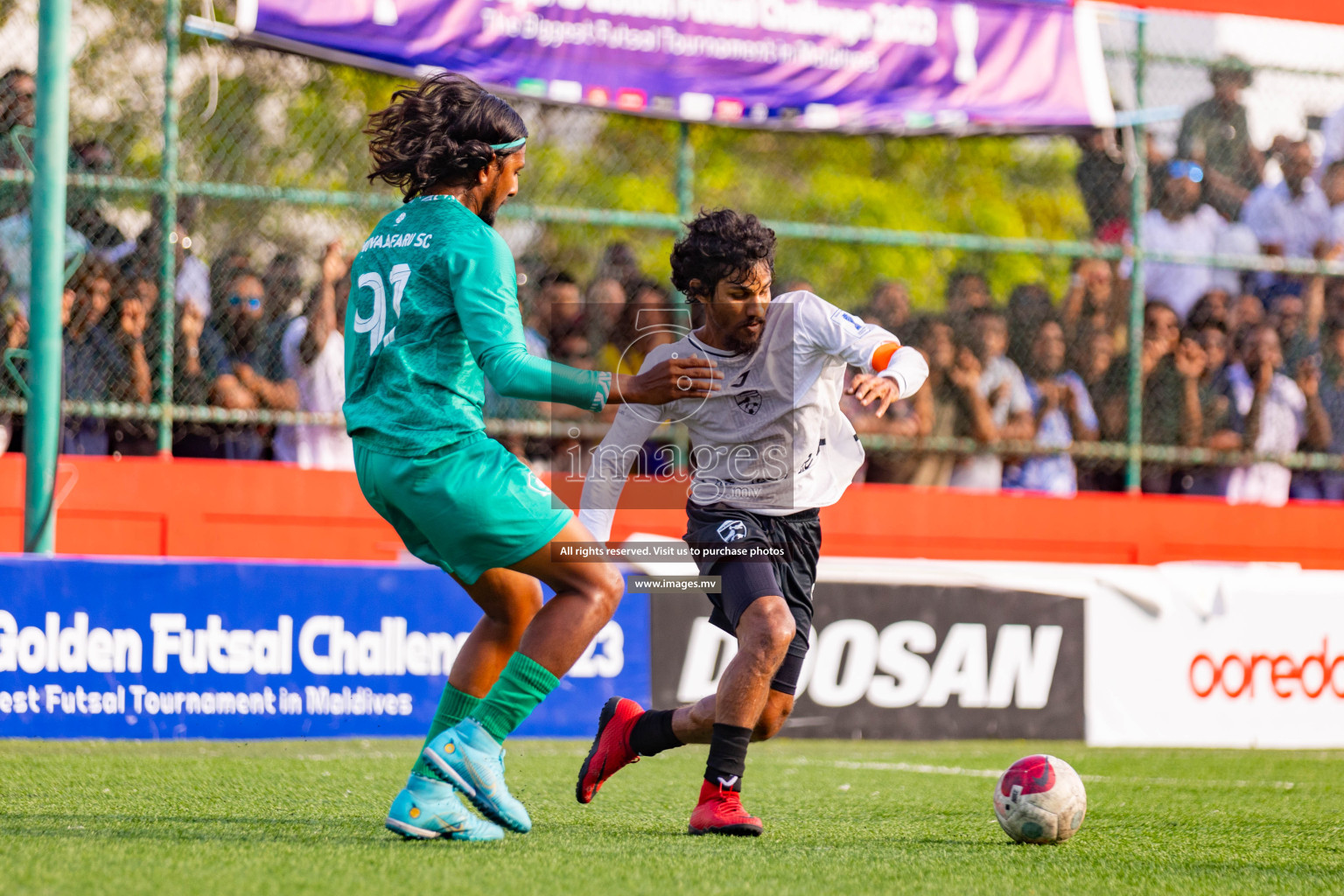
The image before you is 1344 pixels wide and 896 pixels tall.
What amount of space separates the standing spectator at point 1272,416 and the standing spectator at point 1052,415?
1182 mm

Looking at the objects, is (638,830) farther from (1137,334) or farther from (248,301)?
(1137,334)

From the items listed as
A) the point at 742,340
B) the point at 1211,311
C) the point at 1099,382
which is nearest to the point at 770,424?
the point at 742,340

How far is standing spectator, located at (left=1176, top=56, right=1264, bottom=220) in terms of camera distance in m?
11.9

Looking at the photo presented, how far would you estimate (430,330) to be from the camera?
439 cm

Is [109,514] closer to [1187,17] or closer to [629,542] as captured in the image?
[629,542]

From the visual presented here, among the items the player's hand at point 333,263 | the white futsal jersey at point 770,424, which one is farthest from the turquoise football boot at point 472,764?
the player's hand at point 333,263

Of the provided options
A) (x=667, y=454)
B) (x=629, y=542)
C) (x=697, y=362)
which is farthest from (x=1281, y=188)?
(x=697, y=362)

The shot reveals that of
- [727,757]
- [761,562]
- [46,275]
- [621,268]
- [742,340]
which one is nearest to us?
[727,757]

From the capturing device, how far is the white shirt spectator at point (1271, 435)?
37.7ft

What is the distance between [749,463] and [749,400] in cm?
22

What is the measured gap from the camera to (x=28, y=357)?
8.52 m

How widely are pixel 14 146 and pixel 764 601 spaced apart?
5.75 metres

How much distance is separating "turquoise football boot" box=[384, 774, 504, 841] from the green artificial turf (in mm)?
50

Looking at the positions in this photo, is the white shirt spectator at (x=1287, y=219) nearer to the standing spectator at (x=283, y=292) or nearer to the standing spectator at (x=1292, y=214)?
the standing spectator at (x=1292, y=214)
